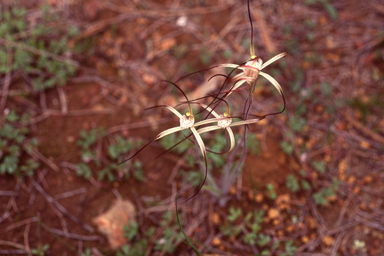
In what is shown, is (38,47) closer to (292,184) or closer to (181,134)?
(181,134)

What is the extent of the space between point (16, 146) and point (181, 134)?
136 cm

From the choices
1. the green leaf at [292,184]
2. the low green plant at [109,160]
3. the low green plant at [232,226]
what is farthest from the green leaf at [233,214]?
the low green plant at [109,160]

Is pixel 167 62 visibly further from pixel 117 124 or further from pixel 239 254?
pixel 239 254

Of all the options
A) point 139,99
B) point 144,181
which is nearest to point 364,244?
point 144,181

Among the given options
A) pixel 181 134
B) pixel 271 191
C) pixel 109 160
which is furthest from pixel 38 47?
pixel 271 191

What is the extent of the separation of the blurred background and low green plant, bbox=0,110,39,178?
0.01m

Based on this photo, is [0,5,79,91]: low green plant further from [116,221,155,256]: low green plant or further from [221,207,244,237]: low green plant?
[221,207,244,237]: low green plant

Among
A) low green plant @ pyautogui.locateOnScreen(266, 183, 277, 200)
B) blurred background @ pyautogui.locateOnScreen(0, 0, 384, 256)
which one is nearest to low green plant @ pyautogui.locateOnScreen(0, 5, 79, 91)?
blurred background @ pyautogui.locateOnScreen(0, 0, 384, 256)

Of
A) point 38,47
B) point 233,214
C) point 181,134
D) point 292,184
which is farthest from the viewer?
point 38,47

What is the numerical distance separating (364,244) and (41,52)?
128 inches

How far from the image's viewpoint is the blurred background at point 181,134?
8.30ft

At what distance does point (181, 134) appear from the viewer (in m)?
2.77

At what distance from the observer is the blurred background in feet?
8.30

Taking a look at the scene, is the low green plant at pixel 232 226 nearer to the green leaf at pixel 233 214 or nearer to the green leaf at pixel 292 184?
the green leaf at pixel 233 214
